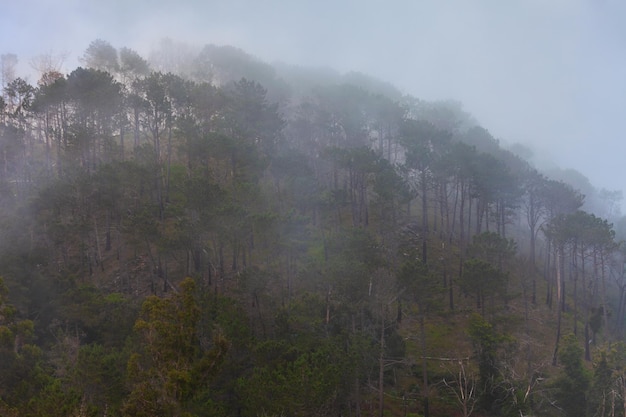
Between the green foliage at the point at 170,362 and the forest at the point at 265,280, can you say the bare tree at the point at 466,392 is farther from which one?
the green foliage at the point at 170,362

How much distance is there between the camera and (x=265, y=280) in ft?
81.1

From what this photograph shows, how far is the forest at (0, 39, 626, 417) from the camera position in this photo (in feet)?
55.2

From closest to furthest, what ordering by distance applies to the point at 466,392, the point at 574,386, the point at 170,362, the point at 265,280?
the point at 170,362, the point at 466,392, the point at 574,386, the point at 265,280

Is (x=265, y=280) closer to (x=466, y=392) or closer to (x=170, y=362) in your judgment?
(x=466, y=392)

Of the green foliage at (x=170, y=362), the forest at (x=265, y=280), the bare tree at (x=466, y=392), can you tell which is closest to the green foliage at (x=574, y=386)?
the forest at (x=265, y=280)

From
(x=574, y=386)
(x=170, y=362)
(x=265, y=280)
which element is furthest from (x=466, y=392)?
(x=170, y=362)

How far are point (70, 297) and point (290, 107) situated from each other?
43549 millimetres

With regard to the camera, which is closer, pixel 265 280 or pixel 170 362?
pixel 170 362

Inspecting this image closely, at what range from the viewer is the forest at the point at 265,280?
1681 cm

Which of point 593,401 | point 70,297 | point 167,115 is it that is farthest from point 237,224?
point 593,401

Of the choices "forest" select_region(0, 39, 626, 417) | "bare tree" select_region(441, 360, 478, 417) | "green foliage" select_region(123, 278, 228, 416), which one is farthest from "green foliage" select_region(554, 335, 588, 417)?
"green foliage" select_region(123, 278, 228, 416)

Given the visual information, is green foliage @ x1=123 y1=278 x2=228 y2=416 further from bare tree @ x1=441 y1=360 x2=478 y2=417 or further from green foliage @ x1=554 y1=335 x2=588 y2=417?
green foliage @ x1=554 y1=335 x2=588 y2=417

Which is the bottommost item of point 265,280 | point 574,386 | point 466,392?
point 574,386

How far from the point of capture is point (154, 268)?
3284 cm
